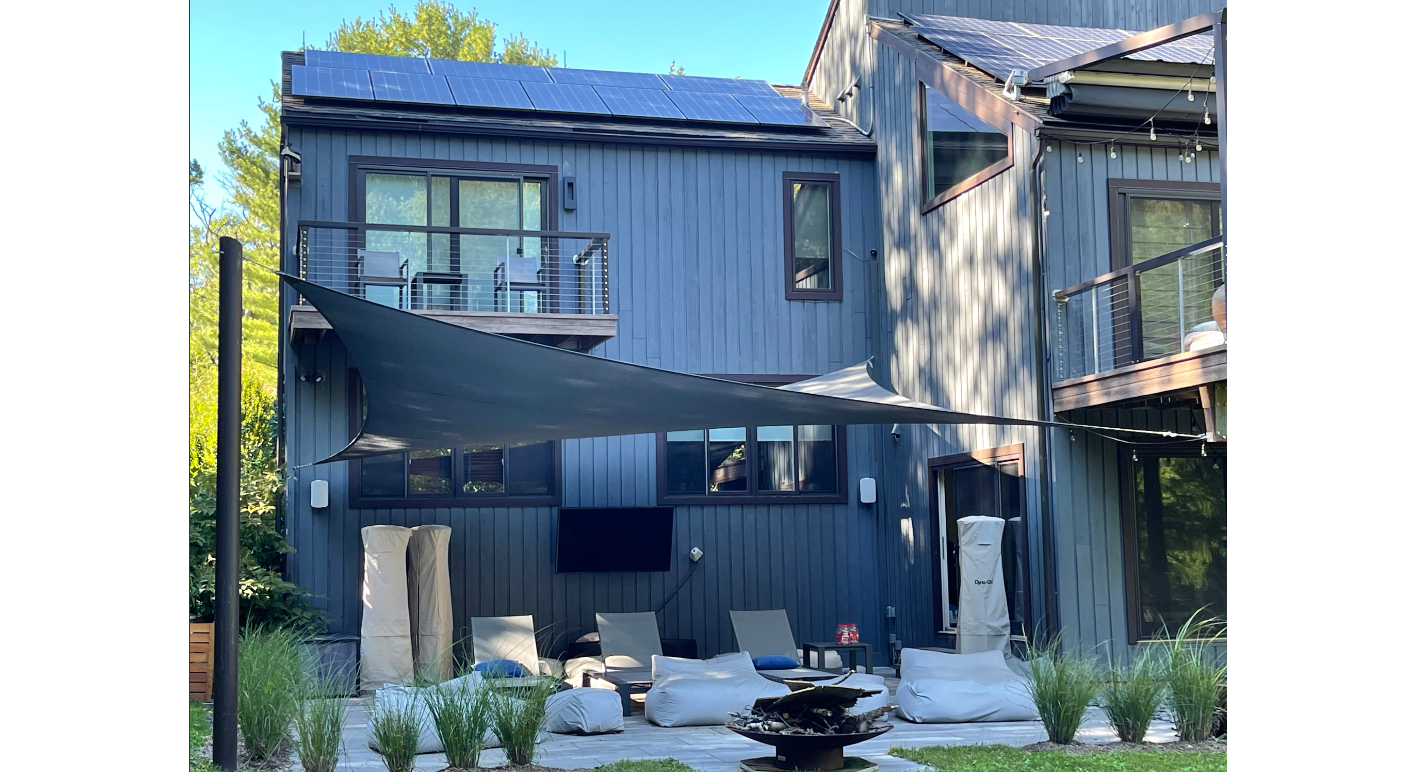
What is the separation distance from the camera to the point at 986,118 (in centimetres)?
1098

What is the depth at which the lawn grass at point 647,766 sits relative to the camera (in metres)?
6.57

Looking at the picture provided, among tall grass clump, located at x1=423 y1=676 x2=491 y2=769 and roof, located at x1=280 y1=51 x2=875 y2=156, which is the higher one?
roof, located at x1=280 y1=51 x2=875 y2=156

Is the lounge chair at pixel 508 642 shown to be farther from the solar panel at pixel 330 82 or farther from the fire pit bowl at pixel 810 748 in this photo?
the solar panel at pixel 330 82

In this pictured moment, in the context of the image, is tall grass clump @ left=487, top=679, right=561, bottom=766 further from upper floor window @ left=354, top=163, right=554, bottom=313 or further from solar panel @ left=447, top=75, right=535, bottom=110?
solar panel @ left=447, top=75, right=535, bottom=110

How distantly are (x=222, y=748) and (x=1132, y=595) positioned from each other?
7.19 m

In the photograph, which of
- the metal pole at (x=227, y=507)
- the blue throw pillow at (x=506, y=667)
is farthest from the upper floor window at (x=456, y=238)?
the metal pole at (x=227, y=507)

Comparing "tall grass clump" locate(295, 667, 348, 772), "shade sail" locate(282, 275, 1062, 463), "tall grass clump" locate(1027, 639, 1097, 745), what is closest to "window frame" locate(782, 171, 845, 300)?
"shade sail" locate(282, 275, 1062, 463)

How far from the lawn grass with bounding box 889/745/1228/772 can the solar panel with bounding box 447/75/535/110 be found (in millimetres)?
7841

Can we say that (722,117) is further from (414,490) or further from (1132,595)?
(1132,595)

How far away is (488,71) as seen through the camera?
14.3 metres

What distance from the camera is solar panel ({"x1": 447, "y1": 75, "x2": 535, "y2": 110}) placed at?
12602 mm

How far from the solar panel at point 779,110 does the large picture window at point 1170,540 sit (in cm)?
521

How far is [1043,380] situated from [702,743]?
4097mm
